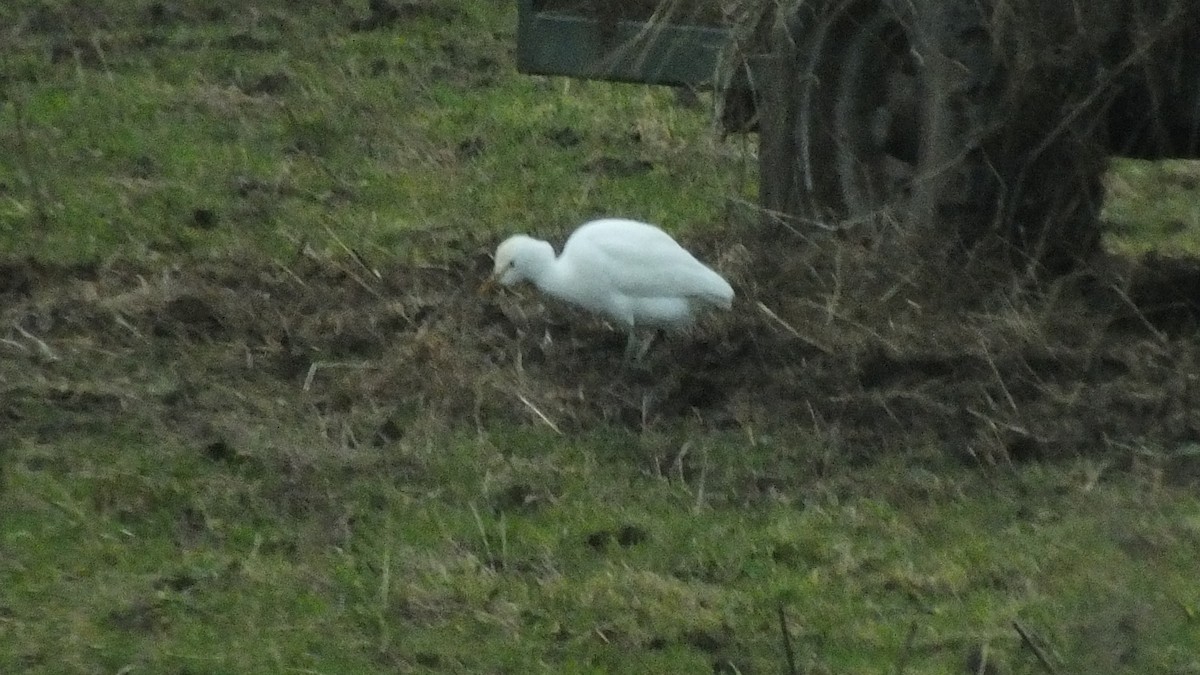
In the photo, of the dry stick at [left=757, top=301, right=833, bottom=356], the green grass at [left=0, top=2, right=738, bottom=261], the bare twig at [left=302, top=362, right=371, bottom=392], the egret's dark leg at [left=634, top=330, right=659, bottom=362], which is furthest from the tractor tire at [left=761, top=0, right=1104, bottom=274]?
the bare twig at [left=302, top=362, right=371, bottom=392]

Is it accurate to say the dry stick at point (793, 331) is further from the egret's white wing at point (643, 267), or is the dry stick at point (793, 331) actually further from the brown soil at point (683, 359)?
the egret's white wing at point (643, 267)

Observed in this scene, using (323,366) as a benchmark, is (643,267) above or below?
above

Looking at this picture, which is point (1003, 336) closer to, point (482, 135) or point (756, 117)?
point (756, 117)

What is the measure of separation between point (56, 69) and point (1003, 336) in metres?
6.18

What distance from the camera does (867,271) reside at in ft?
23.4

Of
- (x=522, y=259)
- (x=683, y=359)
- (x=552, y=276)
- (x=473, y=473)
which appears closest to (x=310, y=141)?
(x=522, y=259)

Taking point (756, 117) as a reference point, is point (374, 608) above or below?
below

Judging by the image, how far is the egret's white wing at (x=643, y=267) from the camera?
6852 millimetres

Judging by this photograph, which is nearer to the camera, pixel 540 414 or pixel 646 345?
pixel 540 414

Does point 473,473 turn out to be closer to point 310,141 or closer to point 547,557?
point 547,557

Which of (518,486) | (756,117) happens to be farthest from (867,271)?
(518,486)

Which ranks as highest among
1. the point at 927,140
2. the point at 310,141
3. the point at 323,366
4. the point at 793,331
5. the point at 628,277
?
the point at 927,140

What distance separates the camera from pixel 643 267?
688 cm

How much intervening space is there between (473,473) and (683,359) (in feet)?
3.75
